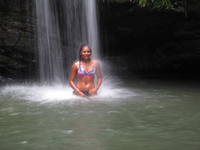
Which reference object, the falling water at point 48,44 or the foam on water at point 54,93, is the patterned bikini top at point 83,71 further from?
the falling water at point 48,44

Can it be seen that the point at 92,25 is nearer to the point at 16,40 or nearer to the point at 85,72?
the point at 16,40

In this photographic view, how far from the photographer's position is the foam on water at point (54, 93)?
6.99 metres

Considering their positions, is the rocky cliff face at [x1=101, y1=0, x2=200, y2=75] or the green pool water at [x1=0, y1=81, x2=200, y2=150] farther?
the rocky cliff face at [x1=101, y1=0, x2=200, y2=75]

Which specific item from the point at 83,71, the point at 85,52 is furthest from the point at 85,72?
the point at 85,52

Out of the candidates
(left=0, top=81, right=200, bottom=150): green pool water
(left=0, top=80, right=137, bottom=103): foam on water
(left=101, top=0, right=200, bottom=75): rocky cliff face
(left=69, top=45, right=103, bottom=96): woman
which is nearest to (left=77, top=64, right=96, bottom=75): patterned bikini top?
(left=69, top=45, right=103, bottom=96): woman

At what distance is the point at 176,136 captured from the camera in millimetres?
4512

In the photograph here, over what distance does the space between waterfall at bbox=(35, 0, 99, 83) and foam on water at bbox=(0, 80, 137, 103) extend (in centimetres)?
107

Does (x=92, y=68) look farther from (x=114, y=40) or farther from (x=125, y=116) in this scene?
(x=114, y=40)

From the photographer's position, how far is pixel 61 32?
31.4 ft

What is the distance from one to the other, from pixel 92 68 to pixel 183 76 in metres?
3.98

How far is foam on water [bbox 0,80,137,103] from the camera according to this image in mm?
6992

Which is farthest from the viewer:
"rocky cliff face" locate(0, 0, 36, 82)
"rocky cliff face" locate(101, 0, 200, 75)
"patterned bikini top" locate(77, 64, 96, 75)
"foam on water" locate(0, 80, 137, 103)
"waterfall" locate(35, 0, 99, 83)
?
"rocky cliff face" locate(101, 0, 200, 75)

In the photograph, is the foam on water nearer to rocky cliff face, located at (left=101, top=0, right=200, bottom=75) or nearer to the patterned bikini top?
the patterned bikini top

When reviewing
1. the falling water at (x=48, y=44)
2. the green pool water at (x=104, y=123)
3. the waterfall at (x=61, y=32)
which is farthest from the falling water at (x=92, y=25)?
the green pool water at (x=104, y=123)
